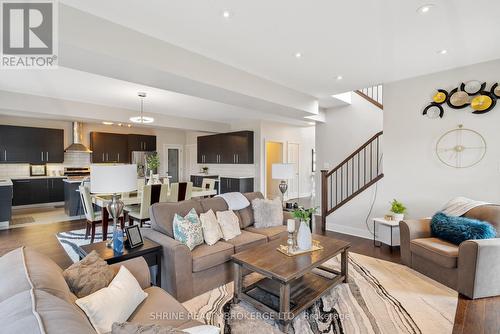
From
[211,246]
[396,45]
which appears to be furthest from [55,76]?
[396,45]

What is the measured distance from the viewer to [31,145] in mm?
6410

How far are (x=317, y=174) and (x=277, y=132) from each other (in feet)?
8.32

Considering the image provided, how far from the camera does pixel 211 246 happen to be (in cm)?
273

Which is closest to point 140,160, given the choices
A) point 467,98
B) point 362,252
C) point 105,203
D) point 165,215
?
point 105,203

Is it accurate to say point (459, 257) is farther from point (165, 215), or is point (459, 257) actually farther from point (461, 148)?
point (165, 215)

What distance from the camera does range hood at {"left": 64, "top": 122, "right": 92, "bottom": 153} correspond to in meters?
6.80

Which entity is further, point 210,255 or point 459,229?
point 459,229

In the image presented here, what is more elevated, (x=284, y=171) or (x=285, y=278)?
(x=284, y=171)

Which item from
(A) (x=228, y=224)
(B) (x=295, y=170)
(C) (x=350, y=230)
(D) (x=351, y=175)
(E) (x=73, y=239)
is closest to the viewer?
(A) (x=228, y=224)

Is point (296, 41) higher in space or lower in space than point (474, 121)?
higher

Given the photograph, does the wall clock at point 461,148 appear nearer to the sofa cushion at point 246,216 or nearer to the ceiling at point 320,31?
the ceiling at point 320,31

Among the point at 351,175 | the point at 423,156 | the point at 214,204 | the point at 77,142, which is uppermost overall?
the point at 77,142

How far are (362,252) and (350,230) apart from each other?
3.25ft

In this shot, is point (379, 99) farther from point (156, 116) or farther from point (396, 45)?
point (156, 116)
